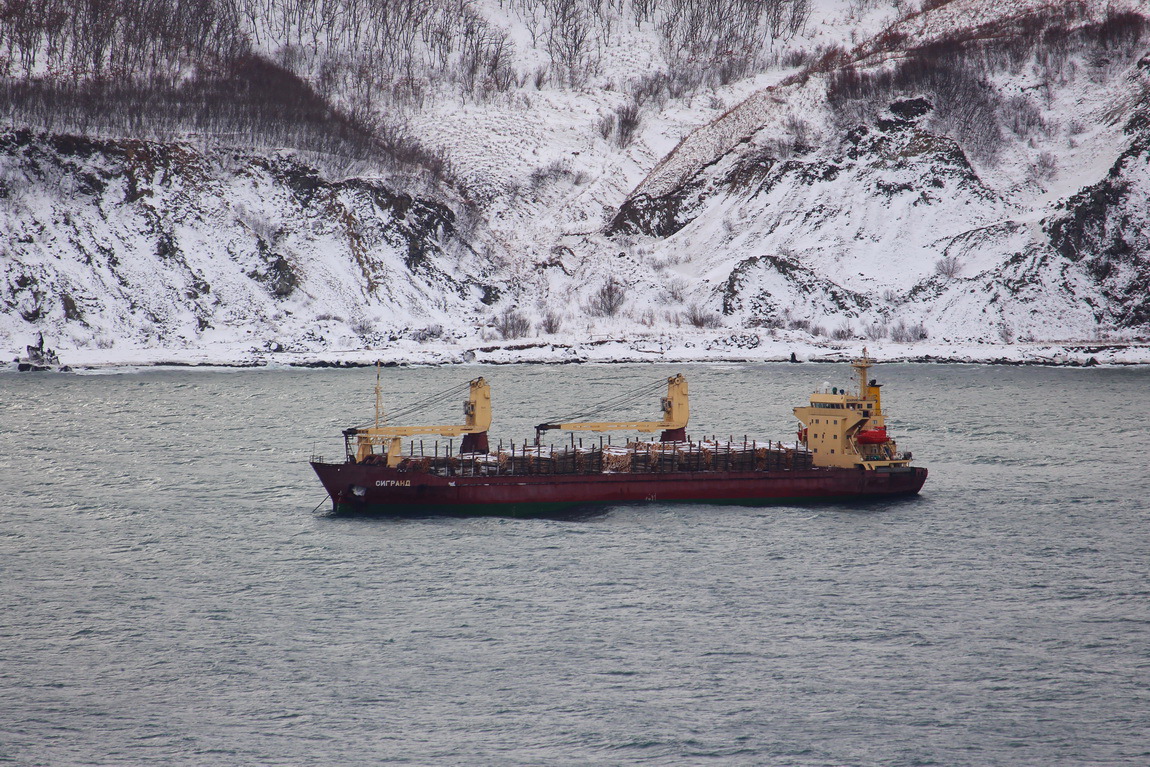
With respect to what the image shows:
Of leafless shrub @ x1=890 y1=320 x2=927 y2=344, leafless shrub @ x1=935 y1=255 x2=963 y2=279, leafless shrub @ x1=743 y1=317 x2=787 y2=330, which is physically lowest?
leafless shrub @ x1=890 y1=320 x2=927 y2=344

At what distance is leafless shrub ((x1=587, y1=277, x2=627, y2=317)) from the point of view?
171 meters

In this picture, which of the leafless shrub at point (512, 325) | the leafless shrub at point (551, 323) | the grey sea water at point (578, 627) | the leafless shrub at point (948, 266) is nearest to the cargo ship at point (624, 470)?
the grey sea water at point (578, 627)

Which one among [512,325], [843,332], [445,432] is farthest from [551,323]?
[445,432]

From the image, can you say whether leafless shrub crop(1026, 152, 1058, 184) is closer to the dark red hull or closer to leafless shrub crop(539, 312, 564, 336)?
leafless shrub crop(539, 312, 564, 336)

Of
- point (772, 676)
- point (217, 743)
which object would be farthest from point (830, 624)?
point (217, 743)

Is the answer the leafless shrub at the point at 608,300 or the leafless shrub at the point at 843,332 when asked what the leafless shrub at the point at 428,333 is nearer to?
the leafless shrub at the point at 608,300

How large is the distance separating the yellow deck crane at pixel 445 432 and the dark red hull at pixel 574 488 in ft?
5.55

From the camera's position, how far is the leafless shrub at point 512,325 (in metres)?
167

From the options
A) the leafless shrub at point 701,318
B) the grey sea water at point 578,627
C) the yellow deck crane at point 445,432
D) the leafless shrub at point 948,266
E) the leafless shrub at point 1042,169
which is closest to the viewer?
the grey sea water at point 578,627

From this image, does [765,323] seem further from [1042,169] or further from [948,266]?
[1042,169]

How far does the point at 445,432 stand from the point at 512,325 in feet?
354

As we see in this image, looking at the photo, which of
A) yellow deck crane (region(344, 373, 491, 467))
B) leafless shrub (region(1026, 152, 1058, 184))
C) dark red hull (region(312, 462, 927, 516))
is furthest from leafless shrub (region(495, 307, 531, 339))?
dark red hull (region(312, 462, 927, 516))

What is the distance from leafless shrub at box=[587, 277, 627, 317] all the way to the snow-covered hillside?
14.1 inches

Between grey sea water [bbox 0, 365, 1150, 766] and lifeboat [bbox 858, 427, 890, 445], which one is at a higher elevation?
lifeboat [bbox 858, 427, 890, 445]
